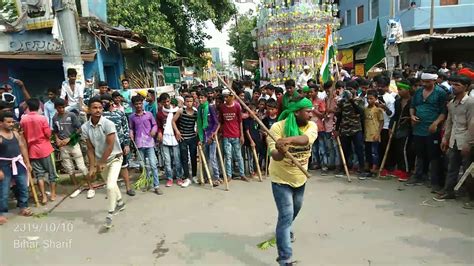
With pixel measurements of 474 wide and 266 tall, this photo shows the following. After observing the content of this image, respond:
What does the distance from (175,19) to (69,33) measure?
13.1 metres

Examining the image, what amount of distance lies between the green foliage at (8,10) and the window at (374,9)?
19.7m

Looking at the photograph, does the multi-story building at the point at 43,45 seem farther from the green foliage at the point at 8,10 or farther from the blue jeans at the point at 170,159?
the blue jeans at the point at 170,159

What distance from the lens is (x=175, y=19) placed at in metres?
20.0

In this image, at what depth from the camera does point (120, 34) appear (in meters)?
12.0

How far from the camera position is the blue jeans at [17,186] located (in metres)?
5.52

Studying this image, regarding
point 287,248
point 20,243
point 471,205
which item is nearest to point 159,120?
point 20,243

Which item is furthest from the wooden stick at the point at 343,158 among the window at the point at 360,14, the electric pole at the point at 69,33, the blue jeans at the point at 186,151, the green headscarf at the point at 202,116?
the window at the point at 360,14

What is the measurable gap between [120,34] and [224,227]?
29.5 ft

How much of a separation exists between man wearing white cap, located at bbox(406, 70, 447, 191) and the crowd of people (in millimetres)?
16

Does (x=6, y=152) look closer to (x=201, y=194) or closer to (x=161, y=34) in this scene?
(x=201, y=194)

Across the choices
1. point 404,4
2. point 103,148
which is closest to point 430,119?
point 103,148

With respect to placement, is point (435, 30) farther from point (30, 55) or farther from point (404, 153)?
point (30, 55)

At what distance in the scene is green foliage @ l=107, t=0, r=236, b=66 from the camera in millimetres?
17047

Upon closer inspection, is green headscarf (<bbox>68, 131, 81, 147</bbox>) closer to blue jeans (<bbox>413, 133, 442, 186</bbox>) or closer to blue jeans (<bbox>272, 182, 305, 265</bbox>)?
blue jeans (<bbox>272, 182, 305, 265</bbox>)
